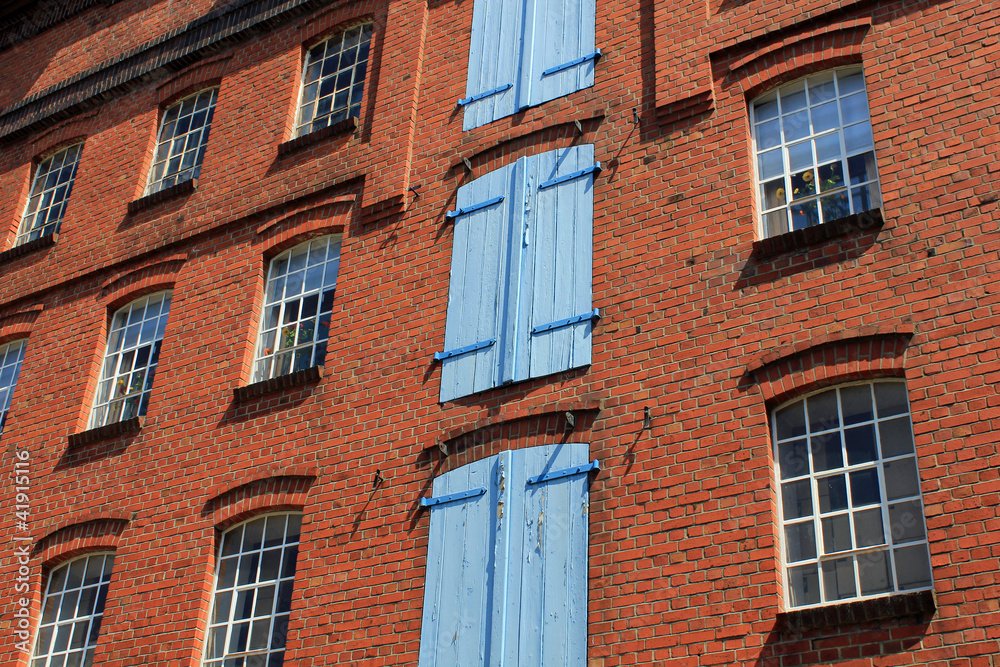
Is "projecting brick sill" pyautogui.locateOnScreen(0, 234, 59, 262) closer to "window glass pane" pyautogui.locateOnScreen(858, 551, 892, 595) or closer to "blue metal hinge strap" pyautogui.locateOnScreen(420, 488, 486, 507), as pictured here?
"blue metal hinge strap" pyautogui.locateOnScreen(420, 488, 486, 507)

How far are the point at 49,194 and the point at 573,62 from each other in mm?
7816

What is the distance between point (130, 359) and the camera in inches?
503

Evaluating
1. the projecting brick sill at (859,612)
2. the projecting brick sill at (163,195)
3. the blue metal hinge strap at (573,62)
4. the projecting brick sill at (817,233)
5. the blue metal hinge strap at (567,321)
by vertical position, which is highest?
the blue metal hinge strap at (573,62)

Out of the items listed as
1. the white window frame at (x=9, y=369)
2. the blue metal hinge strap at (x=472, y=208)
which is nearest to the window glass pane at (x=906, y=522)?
the blue metal hinge strap at (x=472, y=208)

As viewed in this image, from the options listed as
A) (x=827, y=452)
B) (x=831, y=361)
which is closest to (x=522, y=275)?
(x=831, y=361)

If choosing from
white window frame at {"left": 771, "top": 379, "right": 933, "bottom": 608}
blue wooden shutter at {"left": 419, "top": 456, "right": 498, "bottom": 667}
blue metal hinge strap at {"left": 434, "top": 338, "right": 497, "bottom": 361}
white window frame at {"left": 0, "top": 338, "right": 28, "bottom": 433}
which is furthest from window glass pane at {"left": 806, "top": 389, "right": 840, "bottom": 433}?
white window frame at {"left": 0, "top": 338, "right": 28, "bottom": 433}

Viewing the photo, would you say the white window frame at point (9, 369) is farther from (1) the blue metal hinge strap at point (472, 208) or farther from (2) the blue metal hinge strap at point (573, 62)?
(2) the blue metal hinge strap at point (573, 62)

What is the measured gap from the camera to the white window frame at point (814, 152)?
31.0 ft

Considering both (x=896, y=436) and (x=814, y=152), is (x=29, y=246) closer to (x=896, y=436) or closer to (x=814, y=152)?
(x=814, y=152)

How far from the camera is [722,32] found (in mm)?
10766

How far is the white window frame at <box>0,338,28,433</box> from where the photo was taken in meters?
13.4

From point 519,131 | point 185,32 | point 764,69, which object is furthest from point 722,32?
point 185,32

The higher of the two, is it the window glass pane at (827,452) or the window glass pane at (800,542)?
the window glass pane at (827,452)

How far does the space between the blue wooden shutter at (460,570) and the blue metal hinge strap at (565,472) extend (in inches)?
15.6
